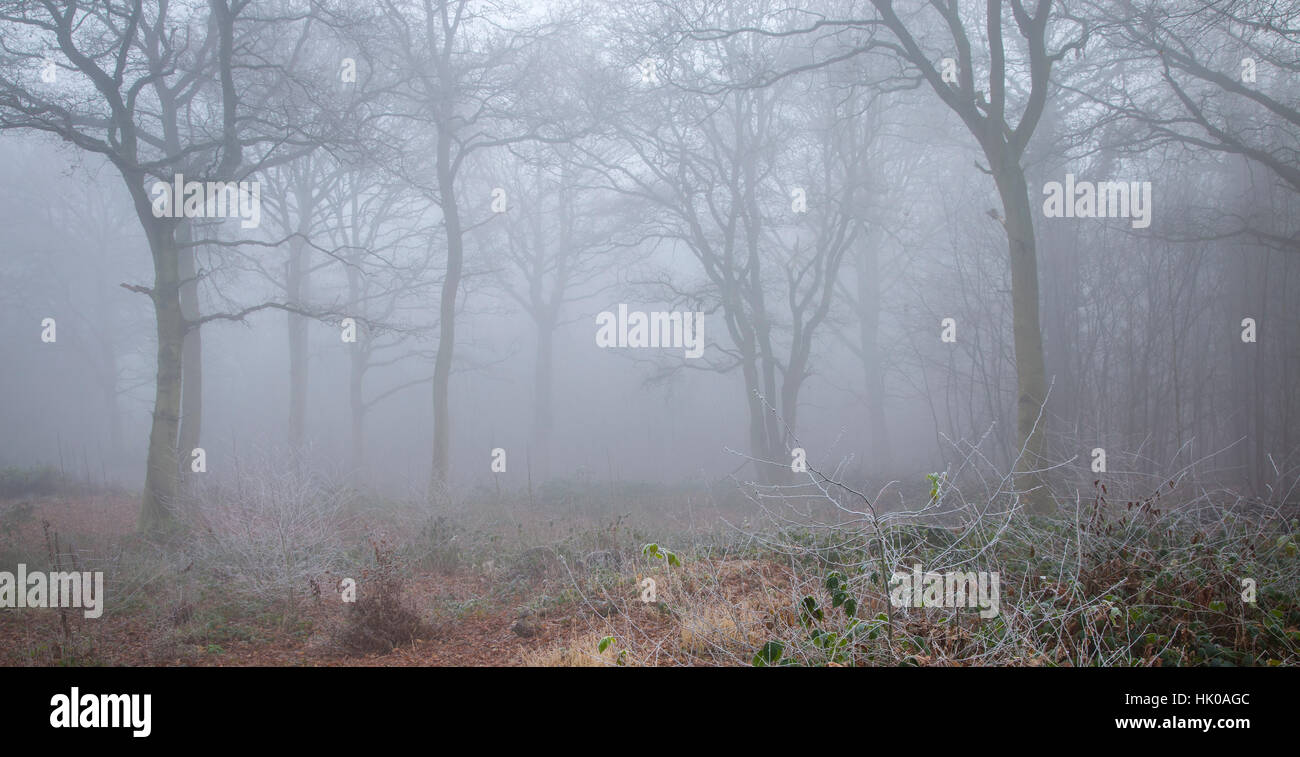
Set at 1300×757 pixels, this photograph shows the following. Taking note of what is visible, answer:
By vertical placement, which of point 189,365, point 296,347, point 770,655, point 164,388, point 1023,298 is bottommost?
point 770,655

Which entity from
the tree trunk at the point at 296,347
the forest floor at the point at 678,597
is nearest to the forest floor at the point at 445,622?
the forest floor at the point at 678,597

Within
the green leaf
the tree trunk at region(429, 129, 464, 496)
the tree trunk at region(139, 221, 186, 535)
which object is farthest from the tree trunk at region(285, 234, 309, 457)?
the green leaf

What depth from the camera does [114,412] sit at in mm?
26406

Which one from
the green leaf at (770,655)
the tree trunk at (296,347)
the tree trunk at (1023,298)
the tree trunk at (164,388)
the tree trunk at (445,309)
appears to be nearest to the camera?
the green leaf at (770,655)

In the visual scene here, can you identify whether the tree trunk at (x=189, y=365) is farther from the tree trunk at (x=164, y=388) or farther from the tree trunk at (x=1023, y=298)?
the tree trunk at (x=1023, y=298)

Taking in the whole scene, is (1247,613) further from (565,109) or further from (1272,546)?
(565,109)

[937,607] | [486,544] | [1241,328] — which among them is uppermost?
[1241,328]

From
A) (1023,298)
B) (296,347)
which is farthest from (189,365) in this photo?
(1023,298)

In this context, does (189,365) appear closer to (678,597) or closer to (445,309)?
(445,309)

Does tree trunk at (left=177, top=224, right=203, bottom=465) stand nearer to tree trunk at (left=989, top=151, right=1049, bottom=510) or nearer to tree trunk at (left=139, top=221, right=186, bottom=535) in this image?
tree trunk at (left=139, top=221, right=186, bottom=535)

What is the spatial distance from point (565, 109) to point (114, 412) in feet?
71.7
